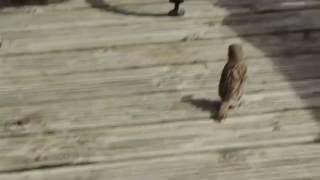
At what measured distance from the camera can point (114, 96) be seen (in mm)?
2934

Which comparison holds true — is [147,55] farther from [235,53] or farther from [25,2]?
[25,2]

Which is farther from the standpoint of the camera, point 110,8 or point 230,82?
point 110,8

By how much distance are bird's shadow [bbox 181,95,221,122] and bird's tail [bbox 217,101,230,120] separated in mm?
21

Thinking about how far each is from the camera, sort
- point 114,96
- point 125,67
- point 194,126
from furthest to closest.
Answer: point 125,67, point 114,96, point 194,126

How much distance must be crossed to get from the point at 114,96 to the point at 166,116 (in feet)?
0.74

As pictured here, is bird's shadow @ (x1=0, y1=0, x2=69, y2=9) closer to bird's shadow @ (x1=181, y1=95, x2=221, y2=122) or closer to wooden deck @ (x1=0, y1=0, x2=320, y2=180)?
wooden deck @ (x1=0, y1=0, x2=320, y2=180)

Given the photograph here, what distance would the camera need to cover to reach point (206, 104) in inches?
113

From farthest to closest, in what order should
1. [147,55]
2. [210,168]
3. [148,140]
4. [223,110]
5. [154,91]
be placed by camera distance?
[147,55], [154,91], [223,110], [148,140], [210,168]

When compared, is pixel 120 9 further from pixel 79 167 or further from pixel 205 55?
pixel 79 167

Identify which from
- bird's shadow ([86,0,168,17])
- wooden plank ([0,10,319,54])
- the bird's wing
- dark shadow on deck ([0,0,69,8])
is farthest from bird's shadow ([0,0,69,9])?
the bird's wing

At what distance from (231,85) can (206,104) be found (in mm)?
128

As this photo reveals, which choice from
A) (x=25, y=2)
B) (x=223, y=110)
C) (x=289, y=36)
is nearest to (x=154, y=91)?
(x=223, y=110)

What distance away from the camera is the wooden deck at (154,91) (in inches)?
101

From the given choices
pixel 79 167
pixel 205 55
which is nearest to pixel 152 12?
pixel 205 55
